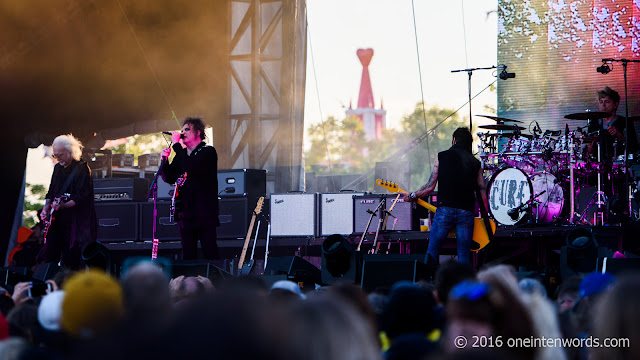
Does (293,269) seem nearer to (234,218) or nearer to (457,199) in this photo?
(457,199)

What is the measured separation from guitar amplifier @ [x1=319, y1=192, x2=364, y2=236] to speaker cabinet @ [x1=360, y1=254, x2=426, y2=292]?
10.3 ft

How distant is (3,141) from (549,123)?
800cm

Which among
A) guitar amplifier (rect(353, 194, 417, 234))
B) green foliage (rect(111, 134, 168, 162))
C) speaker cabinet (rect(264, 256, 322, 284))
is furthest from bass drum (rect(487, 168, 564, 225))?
green foliage (rect(111, 134, 168, 162))

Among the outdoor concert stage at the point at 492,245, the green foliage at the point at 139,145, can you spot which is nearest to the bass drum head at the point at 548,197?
the outdoor concert stage at the point at 492,245

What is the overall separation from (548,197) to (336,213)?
2.92 meters

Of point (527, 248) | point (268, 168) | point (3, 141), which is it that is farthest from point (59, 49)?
point (527, 248)

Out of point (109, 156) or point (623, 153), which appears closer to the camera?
point (623, 153)

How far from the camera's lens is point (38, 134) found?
10727 mm

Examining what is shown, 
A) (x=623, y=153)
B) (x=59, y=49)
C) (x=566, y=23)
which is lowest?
(x=623, y=153)

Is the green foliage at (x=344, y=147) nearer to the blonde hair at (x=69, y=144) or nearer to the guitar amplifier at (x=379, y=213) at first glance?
the guitar amplifier at (x=379, y=213)

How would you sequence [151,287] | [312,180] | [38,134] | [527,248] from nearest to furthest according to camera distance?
[151,287] < [527,248] < [38,134] < [312,180]

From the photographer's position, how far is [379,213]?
9508 mm

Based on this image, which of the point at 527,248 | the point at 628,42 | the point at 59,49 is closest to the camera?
the point at 527,248

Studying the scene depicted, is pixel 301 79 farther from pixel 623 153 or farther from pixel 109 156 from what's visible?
pixel 623 153
